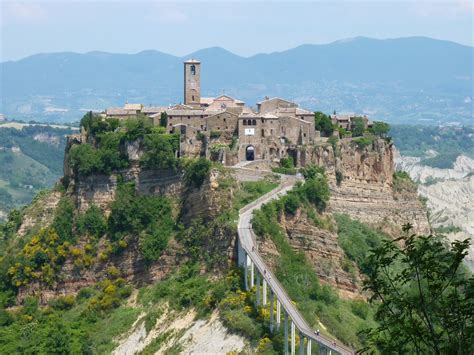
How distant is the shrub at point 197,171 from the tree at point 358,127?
420 inches

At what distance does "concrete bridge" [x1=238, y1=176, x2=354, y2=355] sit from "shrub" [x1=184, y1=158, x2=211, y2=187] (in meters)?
2.65

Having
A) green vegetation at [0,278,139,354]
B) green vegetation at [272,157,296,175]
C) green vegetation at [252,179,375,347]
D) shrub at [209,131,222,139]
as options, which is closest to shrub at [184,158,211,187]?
shrub at [209,131,222,139]

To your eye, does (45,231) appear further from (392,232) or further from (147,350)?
(392,232)

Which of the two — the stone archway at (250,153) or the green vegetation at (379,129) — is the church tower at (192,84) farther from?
the green vegetation at (379,129)

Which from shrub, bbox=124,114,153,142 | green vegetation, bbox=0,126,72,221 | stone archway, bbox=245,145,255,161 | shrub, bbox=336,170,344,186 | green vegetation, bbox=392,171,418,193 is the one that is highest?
shrub, bbox=124,114,153,142

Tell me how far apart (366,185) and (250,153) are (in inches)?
251

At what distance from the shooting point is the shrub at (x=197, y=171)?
49219 millimetres

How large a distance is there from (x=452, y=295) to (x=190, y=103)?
38.7m

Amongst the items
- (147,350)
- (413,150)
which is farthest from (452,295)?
(413,150)

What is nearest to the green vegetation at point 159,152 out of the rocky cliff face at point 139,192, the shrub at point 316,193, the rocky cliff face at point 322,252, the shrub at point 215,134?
the rocky cliff face at point 139,192

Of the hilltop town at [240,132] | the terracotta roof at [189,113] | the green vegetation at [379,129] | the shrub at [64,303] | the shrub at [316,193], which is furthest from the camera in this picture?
the green vegetation at [379,129]

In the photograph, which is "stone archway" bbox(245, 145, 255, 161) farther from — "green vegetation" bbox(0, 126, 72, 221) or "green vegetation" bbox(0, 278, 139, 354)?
"green vegetation" bbox(0, 126, 72, 221)

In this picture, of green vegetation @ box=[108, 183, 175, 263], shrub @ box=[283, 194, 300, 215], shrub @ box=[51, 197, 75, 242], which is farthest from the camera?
shrub @ box=[51, 197, 75, 242]

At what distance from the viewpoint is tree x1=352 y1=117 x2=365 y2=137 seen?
57500 mm
